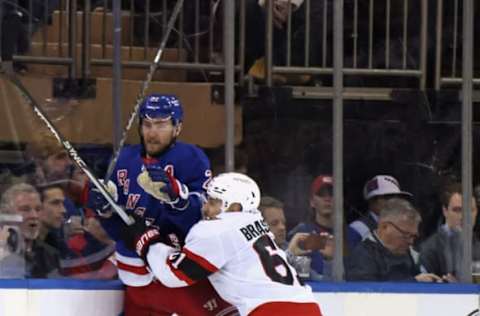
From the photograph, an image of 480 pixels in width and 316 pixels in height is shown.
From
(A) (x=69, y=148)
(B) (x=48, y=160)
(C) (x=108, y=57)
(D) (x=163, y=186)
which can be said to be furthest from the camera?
(C) (x=108, y=57)

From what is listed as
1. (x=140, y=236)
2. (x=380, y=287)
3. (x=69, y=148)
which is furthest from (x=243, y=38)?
Answer: (x=380, y=287)

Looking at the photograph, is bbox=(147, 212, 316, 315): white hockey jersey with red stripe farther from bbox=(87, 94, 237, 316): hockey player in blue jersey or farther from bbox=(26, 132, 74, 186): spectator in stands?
bbox=(26, 132, 74, 186): spectator in stands

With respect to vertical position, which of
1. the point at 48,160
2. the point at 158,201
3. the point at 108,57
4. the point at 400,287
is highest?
the point at 108,57

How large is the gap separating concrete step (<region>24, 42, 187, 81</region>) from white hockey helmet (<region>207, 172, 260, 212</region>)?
60 cm

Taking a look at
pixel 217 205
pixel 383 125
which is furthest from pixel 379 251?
pixel 217 205

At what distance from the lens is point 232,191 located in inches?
202

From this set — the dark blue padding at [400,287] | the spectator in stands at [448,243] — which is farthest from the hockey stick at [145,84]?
the spectator in stands at [448,243]

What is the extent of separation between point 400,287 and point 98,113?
1223 millimetres

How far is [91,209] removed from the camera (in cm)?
541

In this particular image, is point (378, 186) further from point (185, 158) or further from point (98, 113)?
point (98, 113)

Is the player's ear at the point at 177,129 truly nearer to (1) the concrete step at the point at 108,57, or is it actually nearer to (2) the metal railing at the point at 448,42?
(1) the concrete step at the point at 108,57

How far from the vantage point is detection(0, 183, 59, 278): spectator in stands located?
5363 millimetres

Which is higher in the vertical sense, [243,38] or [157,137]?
[243,38]

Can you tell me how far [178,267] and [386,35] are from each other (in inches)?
50.2
